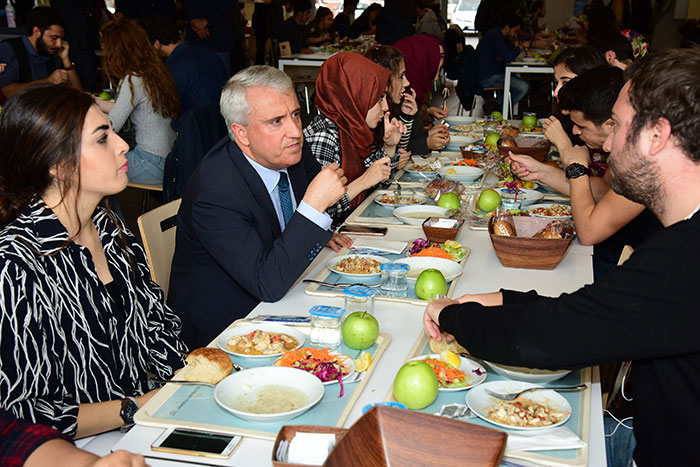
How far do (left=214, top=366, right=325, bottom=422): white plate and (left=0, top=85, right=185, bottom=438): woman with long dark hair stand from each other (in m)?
0.42

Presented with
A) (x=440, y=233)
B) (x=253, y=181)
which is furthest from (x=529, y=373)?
(x=253, y=181)

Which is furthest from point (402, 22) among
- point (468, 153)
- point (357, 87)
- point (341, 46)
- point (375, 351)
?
point (375, 351)

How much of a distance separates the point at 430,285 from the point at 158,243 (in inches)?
41.6

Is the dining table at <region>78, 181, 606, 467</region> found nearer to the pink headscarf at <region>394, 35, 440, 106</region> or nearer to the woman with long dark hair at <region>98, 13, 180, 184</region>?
the woman with long dark hair at <region>98, 13, 180, 184</region>

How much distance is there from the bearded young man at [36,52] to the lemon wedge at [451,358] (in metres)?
4.49

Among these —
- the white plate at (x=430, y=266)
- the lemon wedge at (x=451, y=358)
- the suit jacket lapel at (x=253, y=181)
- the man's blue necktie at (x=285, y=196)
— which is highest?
the suit jacket lapel at (x=253, y=181)

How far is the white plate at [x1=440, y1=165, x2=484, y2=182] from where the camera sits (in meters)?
3.23

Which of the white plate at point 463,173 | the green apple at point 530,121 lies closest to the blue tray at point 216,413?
the white plate at point 463,173

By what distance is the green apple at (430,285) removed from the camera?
1773mm

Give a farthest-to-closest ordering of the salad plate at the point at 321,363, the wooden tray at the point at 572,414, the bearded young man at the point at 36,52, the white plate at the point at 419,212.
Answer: the bearded young man at the point at 36,52, the white plate at the point at 419,212, the salad plate at the point at 321,363, the wooden tray at the point at 572,414

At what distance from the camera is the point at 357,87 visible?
301cm

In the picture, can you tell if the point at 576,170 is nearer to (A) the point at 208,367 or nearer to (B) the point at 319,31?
(A) the point at 208,367

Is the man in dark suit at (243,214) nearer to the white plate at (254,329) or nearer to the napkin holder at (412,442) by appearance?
the white plate at (254,329)

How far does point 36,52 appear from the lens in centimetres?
510
